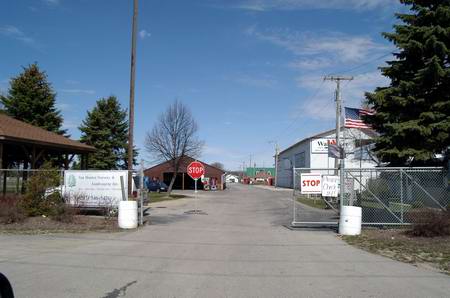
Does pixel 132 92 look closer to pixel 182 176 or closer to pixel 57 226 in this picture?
pixel 57 226

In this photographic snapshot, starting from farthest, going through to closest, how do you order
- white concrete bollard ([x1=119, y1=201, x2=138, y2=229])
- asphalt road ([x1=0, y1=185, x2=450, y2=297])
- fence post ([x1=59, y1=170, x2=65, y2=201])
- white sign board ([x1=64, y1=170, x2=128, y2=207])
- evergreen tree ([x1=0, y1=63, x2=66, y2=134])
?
evergreen tree ([x1=0, y1=63, x2=66, y2=134]), white sign board ([x1=64, y1=170, x2=128, y2=207]), fence post ([x1=59, y1=170, x2=65, y2=201]), white concrete bollard ([x1=119, y1=201, x2=138, y2=229]), asphalt road ([x1=0, y1=185, x2=450, y2=297])

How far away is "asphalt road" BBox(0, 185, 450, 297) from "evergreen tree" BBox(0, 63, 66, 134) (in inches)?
1333

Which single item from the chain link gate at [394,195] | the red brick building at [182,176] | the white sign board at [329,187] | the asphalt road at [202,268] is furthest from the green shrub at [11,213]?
the red brick building at [182,176]

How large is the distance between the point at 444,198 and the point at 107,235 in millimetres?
12110

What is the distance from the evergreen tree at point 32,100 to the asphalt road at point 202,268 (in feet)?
111

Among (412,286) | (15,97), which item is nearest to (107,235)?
(412,286)

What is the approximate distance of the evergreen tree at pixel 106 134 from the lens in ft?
184

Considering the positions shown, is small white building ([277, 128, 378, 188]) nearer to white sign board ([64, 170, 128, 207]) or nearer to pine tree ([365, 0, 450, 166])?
pine tree ([365, 0, 450, 166])

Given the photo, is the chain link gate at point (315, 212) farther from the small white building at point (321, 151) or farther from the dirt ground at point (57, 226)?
the small white building at point (321, 151)

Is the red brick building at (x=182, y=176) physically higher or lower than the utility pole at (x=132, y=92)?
lower

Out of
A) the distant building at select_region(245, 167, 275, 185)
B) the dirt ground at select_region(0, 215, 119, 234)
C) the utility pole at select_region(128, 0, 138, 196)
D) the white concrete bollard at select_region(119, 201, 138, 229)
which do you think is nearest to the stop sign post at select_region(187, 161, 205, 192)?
the utility pole at select_region(128, 0, 138, 196)

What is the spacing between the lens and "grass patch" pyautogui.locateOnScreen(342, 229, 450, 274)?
11.5m

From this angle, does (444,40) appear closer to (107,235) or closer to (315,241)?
(315,241)

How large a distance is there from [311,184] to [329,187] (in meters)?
0.82
